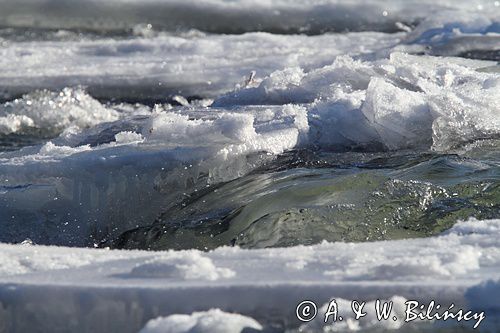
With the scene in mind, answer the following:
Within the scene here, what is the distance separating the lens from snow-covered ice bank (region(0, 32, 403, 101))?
25.3ft

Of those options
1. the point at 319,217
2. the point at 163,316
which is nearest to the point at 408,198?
the point at 319,217

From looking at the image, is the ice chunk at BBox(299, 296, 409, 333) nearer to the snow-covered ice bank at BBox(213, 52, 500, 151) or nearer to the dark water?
the dark water

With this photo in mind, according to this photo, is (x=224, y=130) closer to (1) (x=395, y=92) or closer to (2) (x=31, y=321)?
(1) (x=395, y=92)

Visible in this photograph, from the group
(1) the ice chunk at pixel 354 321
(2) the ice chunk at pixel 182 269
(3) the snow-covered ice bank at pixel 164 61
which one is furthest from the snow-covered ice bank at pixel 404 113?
(3) the snow-covered ice bank at pixel 164 61

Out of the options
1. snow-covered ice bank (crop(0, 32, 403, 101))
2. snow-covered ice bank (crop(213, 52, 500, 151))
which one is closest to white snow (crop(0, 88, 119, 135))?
snow-covered ice bank (crop(0, 32, 403, 101))

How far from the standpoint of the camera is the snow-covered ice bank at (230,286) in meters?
2.26

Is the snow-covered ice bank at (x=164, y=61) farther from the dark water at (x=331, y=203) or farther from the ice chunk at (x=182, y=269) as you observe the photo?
the ice chunk at (x=182, y=269)

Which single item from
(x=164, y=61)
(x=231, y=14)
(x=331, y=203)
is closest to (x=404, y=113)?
(x=331, y=203)

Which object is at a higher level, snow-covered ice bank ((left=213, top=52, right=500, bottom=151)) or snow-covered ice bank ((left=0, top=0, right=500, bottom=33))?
snow-covered ice bank ((left=213, top=52, right=500, bottom=151))

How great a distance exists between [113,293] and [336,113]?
246cm

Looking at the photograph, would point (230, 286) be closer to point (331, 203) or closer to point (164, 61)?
point (331, 203)

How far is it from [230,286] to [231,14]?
810cm

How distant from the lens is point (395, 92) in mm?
4512

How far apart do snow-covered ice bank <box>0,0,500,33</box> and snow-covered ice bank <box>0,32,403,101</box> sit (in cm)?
68
